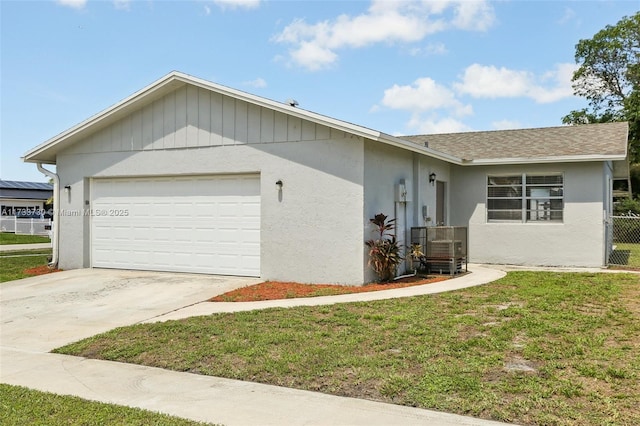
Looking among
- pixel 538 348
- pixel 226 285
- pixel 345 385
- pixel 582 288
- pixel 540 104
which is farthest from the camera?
pixel 540 104

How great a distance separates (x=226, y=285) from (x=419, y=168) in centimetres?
560

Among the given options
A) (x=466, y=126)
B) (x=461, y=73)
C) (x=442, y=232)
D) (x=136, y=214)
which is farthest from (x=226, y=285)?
(x=466, y=126)

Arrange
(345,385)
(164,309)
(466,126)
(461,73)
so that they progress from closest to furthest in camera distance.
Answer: (345,385)
(164,309)
(461,73)
(466,126)

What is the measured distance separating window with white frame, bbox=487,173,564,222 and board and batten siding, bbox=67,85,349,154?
6424mm

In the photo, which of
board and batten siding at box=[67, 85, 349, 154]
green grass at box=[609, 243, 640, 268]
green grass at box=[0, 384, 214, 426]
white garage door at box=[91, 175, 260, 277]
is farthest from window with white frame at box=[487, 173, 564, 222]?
green grass at box=[0, 384, 214, 426]

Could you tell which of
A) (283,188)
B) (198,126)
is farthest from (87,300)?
(198,126)

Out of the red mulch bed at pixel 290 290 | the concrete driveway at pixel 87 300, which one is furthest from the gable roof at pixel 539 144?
the concrete driveway at pixel 87 300

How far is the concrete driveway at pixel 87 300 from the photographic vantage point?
23.9 feet

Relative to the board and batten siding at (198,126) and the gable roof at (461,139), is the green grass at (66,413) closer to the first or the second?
the gable roof at (461,139)

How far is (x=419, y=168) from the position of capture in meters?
12.7

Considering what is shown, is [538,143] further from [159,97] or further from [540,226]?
[159,97]

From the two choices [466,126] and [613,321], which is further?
[466,126]

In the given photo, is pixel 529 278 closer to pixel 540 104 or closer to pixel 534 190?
pixel 534 190

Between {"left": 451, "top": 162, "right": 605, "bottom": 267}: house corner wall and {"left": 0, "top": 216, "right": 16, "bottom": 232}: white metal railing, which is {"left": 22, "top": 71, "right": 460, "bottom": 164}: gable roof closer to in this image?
{"left": 451, "top": 162, "right": 605, "bottom": 267}: house corner wall
